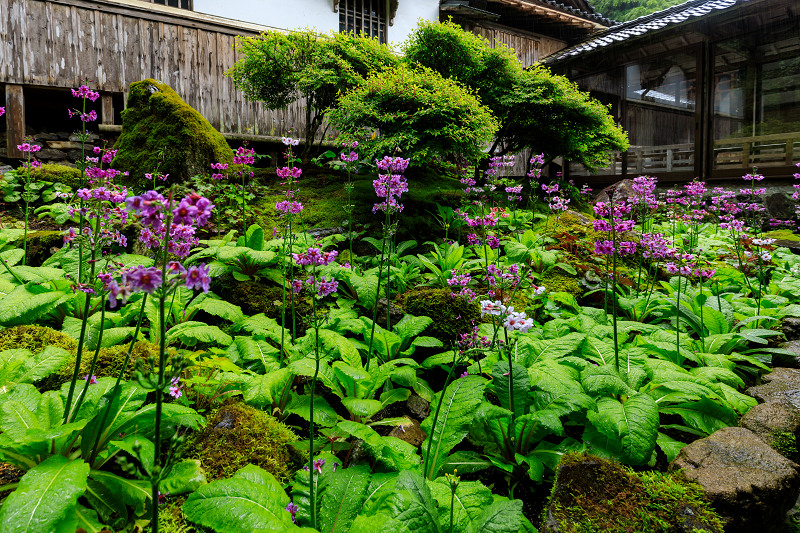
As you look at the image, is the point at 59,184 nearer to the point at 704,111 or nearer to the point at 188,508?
the point at 188,508

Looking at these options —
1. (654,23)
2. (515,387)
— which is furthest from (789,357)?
(654,23)

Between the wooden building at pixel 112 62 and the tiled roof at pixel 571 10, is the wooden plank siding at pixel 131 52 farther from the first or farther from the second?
the tiled roof at pixel 571 10

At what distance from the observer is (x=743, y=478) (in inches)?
69.9

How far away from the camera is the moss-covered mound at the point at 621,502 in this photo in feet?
5.24

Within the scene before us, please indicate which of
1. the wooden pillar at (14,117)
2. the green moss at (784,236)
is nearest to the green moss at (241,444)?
the green moss at (784,236)

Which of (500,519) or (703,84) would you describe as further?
(703,84)

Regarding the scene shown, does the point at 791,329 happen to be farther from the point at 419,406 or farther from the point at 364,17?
the point at 364,17

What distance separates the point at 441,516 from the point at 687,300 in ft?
11.0

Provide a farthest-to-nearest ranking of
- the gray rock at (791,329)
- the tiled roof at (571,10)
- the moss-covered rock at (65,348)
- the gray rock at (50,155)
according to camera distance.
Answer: the tiled roof at (571,10), the gray rock at (50,155), the gray rock at (791,329), the moss-covered rock at (65,348)

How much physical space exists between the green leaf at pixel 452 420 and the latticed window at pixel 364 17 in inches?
462

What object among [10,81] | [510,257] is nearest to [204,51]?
[10,81]

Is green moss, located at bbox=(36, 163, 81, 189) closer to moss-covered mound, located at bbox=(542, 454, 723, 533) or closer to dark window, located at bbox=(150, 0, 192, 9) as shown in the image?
dark window, located at bbox=(150, 0, 192, 9)

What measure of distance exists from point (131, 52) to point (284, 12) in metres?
3.82

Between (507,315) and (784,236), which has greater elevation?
(784,236)
